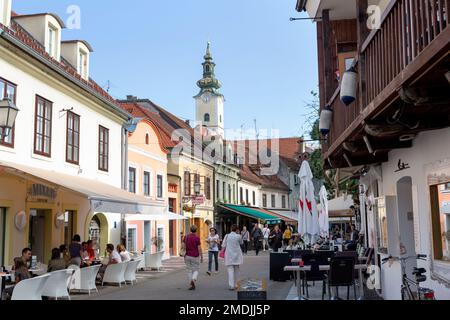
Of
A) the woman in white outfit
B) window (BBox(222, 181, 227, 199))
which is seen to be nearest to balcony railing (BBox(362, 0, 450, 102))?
the woman in white outfit

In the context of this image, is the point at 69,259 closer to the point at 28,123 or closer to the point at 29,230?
the point at 29,230

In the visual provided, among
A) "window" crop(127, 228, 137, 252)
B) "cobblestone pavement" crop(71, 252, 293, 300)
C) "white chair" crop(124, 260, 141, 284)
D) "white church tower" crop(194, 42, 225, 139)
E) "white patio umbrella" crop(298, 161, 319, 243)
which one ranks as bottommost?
"cobblestone pavement" crop(71, 252, 293, 300)

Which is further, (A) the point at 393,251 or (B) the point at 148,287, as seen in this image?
(B) the point at 148,287

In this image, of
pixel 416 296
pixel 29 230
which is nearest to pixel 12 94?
pixel 29 230

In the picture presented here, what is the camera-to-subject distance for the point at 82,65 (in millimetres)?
19969

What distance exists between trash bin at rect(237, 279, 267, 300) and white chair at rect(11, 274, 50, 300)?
15.1 ft

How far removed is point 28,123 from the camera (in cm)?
1457

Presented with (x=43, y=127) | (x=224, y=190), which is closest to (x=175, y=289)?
(x=43, y=127)

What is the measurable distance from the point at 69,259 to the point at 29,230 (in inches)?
79.1

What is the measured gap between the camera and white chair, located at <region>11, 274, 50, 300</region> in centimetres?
909

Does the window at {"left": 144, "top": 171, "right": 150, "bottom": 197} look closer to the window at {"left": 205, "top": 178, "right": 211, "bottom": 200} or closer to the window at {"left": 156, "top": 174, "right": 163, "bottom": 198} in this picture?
the window at {"left": 156, "top": 174, "right": 163, "bottom": 198}

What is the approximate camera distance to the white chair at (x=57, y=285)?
11.1 metres

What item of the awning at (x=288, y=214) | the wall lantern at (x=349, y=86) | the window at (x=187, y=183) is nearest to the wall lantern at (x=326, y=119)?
the wall lantern at (x=349, y=86)
